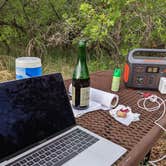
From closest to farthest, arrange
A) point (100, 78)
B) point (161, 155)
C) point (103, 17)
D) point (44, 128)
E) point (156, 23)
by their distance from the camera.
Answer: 1. point (44, 128)
2. point (100, 78)
3. point (161, 155)
4. point (103, 17)
5. point (156, 23)

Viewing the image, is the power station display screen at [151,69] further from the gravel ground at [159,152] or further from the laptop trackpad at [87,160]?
the gravel ground at [159,152]

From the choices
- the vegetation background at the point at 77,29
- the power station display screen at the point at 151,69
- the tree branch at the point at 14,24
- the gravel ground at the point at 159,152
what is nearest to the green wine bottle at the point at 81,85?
the power station display screen at the point at 151,69

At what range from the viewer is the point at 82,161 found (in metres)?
0.59

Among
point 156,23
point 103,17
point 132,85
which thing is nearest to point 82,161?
point 132,85

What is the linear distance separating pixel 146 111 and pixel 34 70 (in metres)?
0.58

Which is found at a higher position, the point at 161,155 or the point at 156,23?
the point at 156,23

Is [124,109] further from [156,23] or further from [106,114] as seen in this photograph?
[156,23]

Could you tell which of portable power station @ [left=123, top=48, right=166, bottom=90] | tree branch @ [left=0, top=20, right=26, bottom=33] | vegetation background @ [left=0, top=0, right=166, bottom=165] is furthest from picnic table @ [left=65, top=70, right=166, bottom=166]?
tree branch @ [left=0, top=20, right=26, bottom=33]

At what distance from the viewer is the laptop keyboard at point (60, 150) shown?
58cm

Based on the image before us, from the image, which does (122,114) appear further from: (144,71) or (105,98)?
(144,71)

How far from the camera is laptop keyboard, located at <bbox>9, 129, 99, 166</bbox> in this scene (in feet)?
1.90

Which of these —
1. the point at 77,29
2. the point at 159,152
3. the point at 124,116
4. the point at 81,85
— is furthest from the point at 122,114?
the point at 77,29

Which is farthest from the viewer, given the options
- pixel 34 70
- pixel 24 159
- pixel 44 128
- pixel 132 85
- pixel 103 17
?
pixel 103 17

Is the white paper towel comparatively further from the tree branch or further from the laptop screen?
the tree branch
